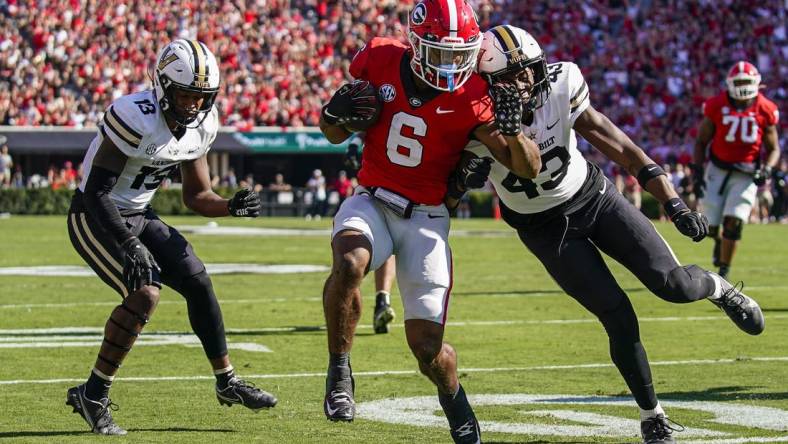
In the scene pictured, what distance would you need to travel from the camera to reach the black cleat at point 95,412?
6109mm

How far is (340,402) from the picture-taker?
5.52m

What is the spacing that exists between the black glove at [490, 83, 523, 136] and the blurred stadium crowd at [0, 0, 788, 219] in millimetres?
28777

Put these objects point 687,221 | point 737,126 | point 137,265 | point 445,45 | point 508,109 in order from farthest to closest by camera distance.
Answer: point 737,126 < point 137,265 < point 687,221 < point 445,45 < point 508,109

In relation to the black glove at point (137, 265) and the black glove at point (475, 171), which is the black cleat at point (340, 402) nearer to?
the black glove at point (475, 171)

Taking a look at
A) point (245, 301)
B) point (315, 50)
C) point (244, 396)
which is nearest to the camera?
point (244, 396)

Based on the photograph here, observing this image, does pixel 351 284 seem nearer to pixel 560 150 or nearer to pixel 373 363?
pixel 560 150

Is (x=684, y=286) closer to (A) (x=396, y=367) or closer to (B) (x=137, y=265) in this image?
(B) (x=137, y=265)

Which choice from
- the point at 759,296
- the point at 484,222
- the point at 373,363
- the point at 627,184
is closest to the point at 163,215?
the point at 484,222

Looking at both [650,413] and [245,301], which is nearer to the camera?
[650,413]

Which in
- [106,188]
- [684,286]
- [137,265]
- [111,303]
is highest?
[106,188]

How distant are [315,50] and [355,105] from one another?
3331 cm

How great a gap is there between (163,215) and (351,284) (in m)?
29.6

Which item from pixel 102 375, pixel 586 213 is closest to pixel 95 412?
pixel 102 375

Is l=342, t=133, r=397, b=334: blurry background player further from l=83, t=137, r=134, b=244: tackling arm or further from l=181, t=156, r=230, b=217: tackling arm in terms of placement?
l=83, t=137, r=134, b=244: tackling arm
